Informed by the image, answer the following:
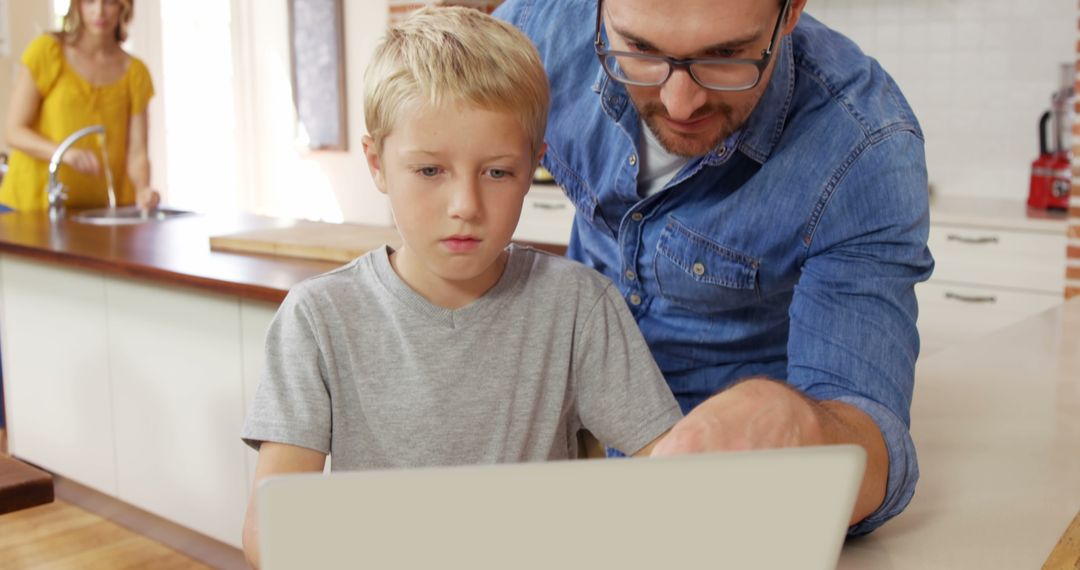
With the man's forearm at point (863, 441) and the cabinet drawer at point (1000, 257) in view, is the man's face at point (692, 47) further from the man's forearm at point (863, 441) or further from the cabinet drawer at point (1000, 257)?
the cabinet drawer at point (1000, 257)

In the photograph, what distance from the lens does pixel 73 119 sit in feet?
13.1

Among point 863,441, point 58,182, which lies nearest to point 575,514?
point 863,441

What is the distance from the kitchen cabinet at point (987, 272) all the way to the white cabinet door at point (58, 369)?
8.95 ft

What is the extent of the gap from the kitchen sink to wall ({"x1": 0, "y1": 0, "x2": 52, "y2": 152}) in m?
2.77

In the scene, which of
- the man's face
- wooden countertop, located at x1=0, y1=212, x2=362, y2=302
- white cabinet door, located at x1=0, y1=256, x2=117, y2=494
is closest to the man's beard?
the man's face

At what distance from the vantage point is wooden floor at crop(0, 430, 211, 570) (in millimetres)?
3199

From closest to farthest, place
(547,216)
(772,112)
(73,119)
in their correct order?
(772,112)
(73,119)
(547,216)

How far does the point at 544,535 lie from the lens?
53 centimetres

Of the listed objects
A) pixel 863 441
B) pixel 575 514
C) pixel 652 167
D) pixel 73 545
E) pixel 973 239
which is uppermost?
pixel 652 167

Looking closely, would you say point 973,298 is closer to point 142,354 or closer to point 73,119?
point 142,354

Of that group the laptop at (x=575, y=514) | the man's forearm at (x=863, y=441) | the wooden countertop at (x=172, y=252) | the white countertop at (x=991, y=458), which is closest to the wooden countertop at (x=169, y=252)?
the wooden countertop at (x=172, y=252)

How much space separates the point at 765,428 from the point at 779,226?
484 mm

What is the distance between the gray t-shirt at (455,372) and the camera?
1.16m

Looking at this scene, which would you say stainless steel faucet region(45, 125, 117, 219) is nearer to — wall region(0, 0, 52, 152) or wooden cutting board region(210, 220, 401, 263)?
wooden cutting board region(210, 220, 401, 263)
